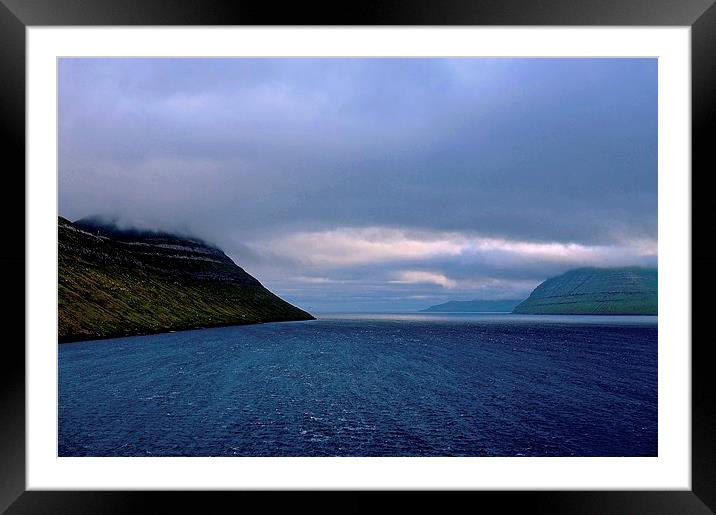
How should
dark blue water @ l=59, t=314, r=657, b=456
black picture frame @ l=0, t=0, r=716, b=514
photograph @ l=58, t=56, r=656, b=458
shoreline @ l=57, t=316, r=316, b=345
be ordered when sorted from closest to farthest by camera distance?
black picture frame @ l=0, t=0, r=716, b=514
dark blue water @ l=59, t=314, r=657, b=456
photograph @ l=58, t=56, r=656, b=458
shoreline @ l=57, t=316, r=316, b=345

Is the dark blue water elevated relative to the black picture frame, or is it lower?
lower

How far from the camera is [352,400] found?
27.9m

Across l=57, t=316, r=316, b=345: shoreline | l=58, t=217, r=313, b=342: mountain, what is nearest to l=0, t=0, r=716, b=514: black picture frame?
l=57, t=316, r=316, b=345: shoreline

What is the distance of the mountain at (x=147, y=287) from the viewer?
56781mm

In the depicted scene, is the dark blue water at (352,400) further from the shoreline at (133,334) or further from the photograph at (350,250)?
the shoreline at (133,334)

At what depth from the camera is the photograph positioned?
24812 mm

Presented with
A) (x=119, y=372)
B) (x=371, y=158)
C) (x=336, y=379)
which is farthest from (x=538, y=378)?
(x=371, y=158)

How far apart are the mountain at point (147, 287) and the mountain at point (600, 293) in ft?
270

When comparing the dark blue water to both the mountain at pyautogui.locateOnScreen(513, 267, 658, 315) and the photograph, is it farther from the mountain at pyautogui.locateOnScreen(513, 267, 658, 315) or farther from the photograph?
the mountain at pyautogui.locateOnScreen(513, 267, 658, 315)

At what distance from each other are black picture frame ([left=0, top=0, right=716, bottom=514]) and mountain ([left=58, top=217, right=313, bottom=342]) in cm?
5841

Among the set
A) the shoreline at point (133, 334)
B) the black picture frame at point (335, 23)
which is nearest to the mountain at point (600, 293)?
the shoreline at point (133, 334)

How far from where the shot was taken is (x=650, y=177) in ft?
383

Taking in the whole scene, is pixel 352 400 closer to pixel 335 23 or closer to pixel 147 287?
pixel 335 23

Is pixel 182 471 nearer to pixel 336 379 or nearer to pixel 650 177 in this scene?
pixel 336 379
